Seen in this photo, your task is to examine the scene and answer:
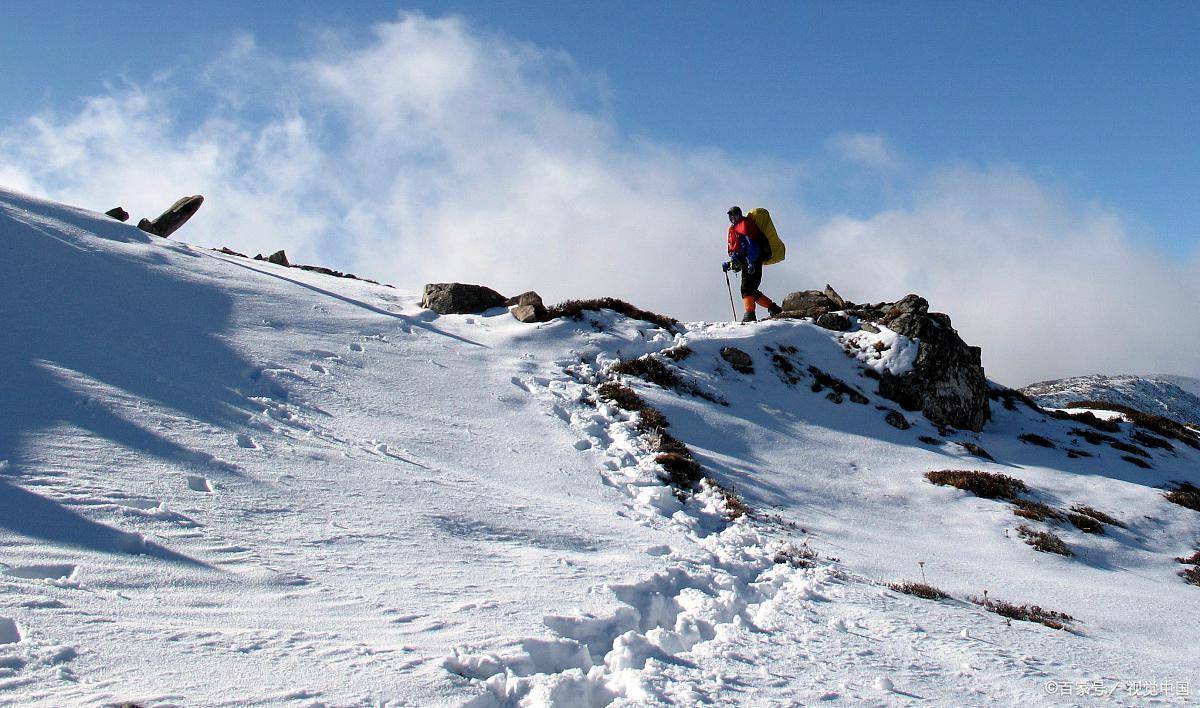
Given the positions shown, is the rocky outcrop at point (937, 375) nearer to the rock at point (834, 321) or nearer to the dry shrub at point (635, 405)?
the rock at point (834, 321)

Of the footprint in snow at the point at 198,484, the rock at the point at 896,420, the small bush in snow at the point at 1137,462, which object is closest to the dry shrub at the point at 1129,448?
the small bush in snow at the point at 1137,462

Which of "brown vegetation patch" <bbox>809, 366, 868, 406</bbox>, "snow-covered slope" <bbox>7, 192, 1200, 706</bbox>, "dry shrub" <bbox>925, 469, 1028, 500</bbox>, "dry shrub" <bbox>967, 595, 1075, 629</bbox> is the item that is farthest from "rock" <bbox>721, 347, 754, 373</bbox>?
"dry shrub" <bbox>967, 595, 1075, 629</bbox>

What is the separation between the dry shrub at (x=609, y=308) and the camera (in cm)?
1775

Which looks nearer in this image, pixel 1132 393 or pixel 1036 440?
pixel 1036 440

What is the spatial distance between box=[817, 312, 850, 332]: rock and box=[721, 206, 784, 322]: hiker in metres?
1.89

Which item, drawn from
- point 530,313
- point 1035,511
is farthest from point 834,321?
point 1035,511

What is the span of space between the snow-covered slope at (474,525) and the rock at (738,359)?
41 cm

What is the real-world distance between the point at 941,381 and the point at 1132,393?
19.4 m

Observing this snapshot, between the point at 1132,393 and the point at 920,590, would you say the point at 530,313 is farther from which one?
the point at 1132,393

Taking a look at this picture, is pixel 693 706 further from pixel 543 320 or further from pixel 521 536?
pixel 543 320

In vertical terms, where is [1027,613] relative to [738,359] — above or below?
below

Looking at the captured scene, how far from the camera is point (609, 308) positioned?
18875mm

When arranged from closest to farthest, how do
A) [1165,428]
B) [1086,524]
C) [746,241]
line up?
[1086,524], [1165,428], [746,241]

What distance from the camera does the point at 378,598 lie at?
549 cm
